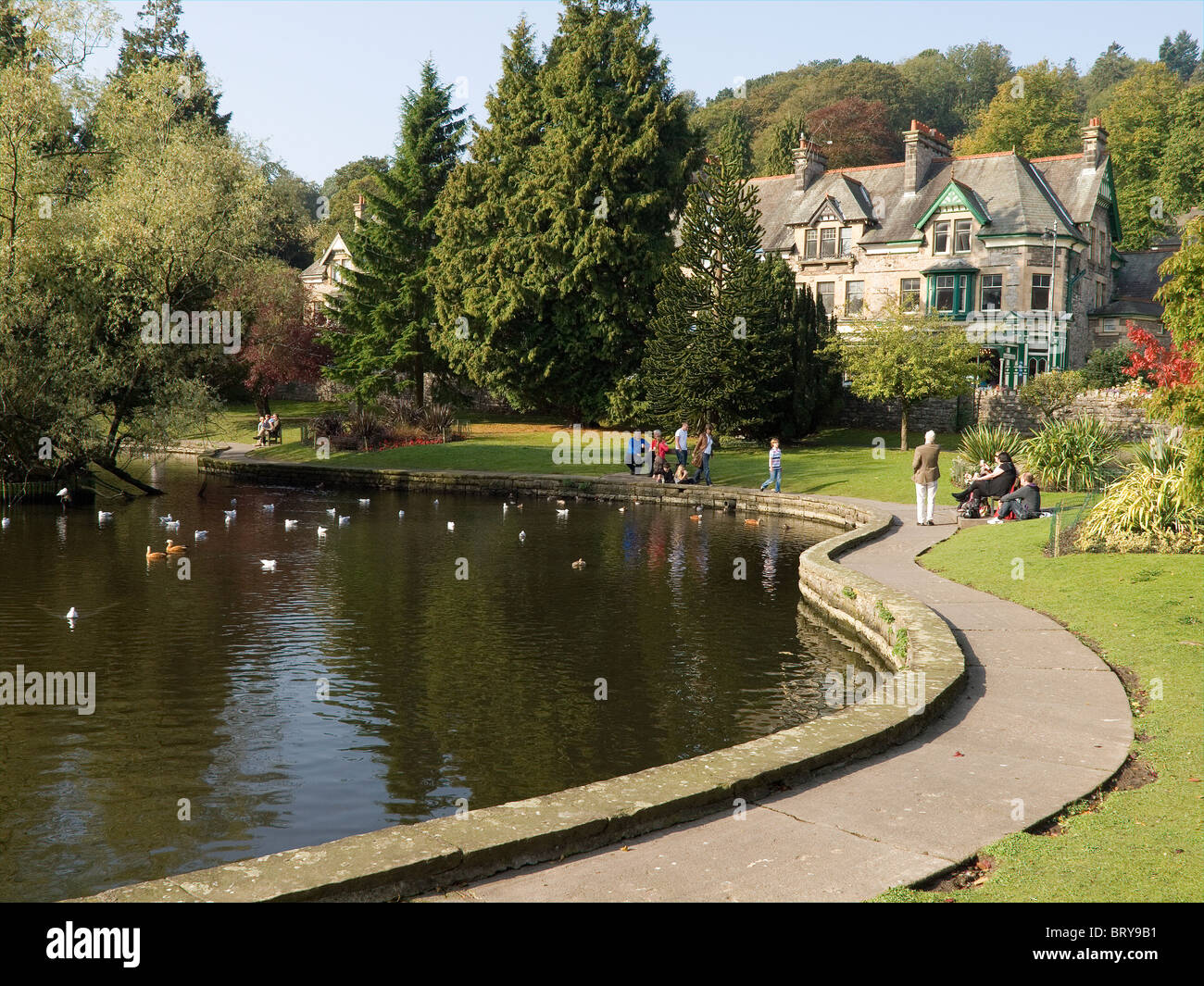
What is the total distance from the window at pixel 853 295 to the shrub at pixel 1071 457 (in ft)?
88.5

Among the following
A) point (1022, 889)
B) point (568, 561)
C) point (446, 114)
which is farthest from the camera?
point (446, 114)

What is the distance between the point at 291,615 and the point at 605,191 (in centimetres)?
3046

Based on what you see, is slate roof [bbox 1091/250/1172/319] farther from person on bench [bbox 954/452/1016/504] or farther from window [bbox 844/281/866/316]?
person on bench [bbox 954/452/1016/504]

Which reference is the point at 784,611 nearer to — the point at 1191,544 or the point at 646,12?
the point at 1191,544

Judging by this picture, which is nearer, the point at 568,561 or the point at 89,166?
the point at 568,561

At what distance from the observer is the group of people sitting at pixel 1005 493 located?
2025cm

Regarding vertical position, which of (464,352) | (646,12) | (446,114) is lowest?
(464,352)

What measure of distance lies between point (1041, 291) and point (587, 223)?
2199 cm

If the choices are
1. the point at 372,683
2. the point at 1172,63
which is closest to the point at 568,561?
the point at 372,683

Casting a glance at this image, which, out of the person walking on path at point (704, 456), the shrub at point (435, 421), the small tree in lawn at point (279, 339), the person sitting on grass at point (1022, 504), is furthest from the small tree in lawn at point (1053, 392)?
the small tree in lawn at point (279, 339)

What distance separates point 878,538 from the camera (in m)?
19.4

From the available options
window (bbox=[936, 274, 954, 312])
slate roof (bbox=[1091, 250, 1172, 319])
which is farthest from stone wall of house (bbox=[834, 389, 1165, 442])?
slate roof (bbox=[1091, 250, 1172, 319])

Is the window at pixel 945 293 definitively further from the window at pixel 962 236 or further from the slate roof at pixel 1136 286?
the slate roof at pixel 1136 286

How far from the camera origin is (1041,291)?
46.6 metres
